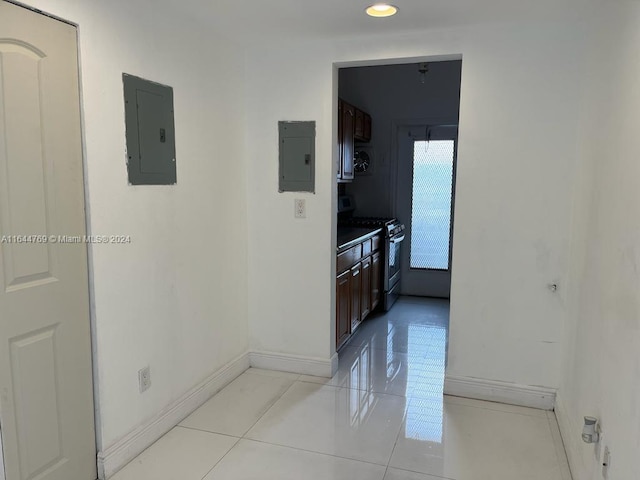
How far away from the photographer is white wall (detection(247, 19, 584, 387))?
2715 mm

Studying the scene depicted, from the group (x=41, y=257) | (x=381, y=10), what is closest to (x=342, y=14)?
(x=381, y=10)

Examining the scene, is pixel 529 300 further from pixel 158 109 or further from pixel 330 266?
pixel 158 109

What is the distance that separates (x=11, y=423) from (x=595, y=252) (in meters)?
2.45

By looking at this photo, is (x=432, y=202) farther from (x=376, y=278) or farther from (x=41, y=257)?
(x=41, y=257)

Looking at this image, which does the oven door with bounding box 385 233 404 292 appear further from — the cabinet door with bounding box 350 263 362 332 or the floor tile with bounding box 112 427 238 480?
the floor tile with bounding box 112 427 238 480

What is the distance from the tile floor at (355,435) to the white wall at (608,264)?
0.30 metres

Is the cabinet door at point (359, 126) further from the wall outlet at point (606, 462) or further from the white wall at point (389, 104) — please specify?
the wall outlet at point (606, 462)

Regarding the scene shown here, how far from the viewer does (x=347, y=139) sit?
14.2 feet

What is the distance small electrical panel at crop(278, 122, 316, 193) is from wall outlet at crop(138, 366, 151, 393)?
146cm

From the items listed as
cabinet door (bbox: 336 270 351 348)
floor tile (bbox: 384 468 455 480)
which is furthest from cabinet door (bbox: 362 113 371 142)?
floor tile (bbox: 384 468 455 480)

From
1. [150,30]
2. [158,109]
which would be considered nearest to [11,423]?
[158,109]

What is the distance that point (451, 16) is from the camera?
258 cm

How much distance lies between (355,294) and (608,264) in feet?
7.47

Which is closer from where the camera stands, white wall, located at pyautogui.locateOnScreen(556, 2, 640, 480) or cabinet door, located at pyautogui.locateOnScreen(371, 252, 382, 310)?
white wall, located at pyautogui.locateOnScreen(556, 2, 640, 480)
